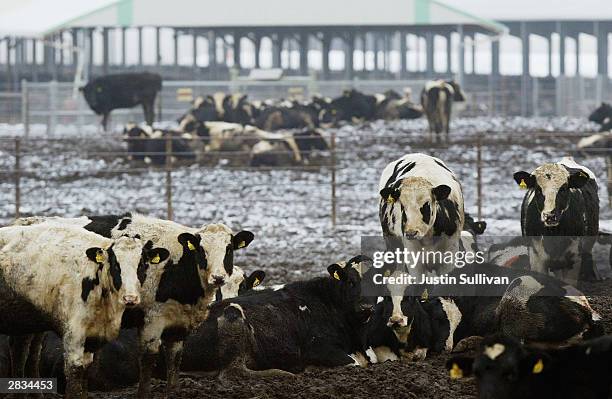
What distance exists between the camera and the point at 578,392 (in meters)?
5.59

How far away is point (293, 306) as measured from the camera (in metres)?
9.19

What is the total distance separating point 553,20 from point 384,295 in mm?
39342

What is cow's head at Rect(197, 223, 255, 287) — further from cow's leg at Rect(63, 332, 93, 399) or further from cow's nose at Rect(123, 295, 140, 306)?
cow's leg at Rect(63, 332, 93, 399)

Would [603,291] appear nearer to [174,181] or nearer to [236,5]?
[174,181]


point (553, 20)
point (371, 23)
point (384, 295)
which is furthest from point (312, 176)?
point (553, 20)

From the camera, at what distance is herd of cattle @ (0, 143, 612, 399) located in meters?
6.99

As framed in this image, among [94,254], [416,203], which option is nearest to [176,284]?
[94,254]

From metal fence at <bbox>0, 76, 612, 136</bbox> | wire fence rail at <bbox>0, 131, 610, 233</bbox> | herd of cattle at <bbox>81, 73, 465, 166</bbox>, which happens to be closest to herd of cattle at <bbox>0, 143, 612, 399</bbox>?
wire fence rail at <bbox>0, 131, 610, 233</bbox>

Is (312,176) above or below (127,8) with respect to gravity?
below

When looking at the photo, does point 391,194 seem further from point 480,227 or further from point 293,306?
point 480,227

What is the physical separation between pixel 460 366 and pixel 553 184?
16.0ft

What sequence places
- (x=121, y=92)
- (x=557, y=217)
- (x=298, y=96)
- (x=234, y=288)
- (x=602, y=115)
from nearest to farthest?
(x=234, y=288) < (x=557, y=217) < (x=602, y=115) < (x=121, y=92) < (x=298, y=96)

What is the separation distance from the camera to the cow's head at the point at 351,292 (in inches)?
371

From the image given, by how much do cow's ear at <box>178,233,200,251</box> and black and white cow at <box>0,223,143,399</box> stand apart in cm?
60
